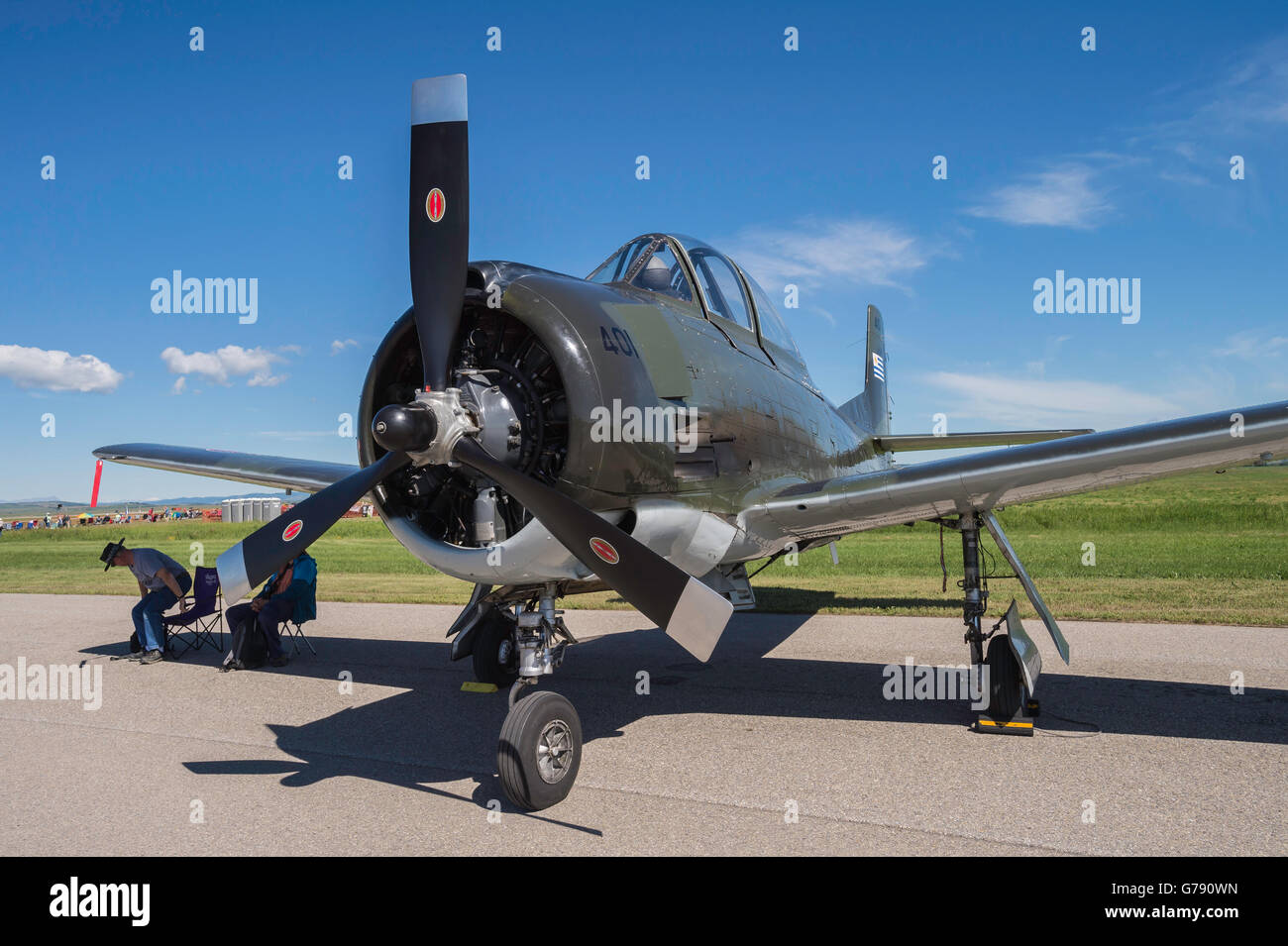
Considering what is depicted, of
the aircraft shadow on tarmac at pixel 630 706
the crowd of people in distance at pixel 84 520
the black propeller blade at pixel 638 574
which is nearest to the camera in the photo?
the black propeller blade at pixel 638 574

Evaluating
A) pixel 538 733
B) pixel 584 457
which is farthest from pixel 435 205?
pixel 538 733

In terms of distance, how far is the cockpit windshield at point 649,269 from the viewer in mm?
6301

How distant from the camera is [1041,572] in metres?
19.6

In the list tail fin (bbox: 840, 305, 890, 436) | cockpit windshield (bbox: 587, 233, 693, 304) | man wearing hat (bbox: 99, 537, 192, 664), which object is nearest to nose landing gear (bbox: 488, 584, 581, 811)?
cockpit windshield (bbox: 587, 233, 693, 304)

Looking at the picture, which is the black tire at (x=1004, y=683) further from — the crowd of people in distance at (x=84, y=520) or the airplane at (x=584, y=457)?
the crowd of people in distance at (x=84, y=520)

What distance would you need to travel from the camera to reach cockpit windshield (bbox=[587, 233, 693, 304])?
6.30m

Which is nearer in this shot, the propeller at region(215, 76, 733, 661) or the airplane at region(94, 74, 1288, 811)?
the propeller at region(215, 76, 733, 661)

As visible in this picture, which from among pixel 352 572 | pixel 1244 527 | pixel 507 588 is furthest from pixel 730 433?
pixel 1244 527

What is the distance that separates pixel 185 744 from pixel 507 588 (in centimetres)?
274

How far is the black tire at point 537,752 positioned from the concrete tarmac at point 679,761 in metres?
0.13

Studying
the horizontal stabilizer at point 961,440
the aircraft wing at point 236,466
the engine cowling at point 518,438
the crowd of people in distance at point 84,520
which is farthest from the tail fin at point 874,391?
the crowd of people in distance at point 84,520

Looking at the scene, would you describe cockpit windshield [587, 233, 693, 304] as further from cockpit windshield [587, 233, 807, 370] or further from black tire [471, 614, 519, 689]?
black tire [471, 614, 519, 689]

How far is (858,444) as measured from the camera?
1127cm

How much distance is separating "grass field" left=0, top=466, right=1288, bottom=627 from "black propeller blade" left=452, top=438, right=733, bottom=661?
4.84 meters
